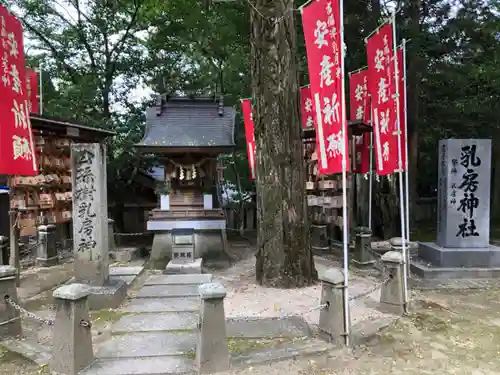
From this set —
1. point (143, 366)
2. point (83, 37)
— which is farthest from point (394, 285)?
point (83, 37)

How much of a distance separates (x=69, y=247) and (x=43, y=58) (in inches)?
301

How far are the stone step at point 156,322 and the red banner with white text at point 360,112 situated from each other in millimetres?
6591

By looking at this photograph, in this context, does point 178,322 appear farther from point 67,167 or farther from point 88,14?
point 88,14

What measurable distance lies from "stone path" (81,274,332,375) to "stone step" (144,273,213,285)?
55.0 inches

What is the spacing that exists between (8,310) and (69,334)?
1.72m

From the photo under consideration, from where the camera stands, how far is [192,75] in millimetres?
18156

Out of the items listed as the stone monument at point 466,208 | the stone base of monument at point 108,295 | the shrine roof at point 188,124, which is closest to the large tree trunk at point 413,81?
the stone monument at point 466,208

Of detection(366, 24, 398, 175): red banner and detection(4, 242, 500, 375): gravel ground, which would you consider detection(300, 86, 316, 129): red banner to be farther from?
detection(4, 242, 500, 375): gravel ground

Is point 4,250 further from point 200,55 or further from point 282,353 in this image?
point 200,55

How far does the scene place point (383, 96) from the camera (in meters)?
7.76

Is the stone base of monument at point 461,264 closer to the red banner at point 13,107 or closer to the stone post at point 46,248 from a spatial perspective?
the red banner at point 13,107

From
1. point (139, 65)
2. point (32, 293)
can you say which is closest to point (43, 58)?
point (139, 65)

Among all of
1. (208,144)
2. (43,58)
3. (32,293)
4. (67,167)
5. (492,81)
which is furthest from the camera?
(43,58)

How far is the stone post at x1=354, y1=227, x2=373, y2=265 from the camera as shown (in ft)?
31.4
